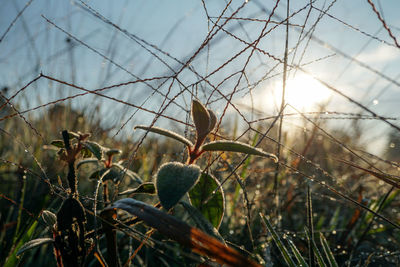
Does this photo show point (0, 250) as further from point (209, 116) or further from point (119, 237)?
point (209, 116)

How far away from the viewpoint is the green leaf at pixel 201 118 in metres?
0.63

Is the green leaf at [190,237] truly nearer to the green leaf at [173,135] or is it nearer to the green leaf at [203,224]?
the green leaf at [203,224]

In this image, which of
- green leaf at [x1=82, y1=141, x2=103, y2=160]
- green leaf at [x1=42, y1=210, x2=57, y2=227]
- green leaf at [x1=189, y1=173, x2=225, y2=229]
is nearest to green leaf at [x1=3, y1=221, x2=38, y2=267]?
green leaf at [x1=42, y1=210, x2=57, y2=227]

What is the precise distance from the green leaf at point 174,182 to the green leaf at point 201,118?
0.11 metres

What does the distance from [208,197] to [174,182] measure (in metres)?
0.16

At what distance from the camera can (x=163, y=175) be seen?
0.54 meters

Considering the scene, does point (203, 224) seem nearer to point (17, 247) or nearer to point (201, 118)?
point (201, 118)

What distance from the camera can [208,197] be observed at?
25.9 inches

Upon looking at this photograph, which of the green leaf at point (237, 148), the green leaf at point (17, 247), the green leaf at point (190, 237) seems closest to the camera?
the green leaf at point (190, 237)

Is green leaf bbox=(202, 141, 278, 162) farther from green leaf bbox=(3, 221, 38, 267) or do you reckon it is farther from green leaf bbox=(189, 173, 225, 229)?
green leaf bbox=(3, 221, 38, 267)

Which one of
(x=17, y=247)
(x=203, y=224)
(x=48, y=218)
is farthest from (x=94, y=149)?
(x=17, y=247)

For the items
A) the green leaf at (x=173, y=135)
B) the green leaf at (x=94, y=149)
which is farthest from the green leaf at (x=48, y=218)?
the green leaf at (x=173, y=135)

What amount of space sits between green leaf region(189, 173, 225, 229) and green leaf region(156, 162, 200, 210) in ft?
0.38

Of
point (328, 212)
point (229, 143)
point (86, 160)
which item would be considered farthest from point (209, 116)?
point (328, 212)
